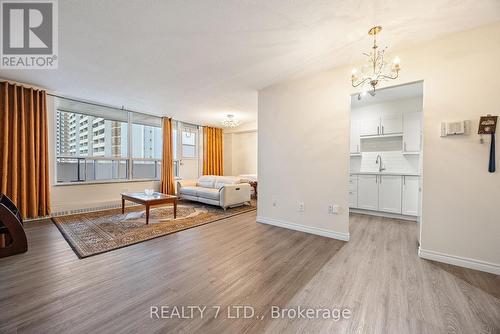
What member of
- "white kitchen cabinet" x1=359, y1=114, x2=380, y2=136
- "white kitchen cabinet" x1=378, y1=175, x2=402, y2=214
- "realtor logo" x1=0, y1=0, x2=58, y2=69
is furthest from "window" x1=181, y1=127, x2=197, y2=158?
"white kitchen cabinet" x1=378, y1=175, x2=402, y2=214

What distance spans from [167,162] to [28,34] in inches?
151

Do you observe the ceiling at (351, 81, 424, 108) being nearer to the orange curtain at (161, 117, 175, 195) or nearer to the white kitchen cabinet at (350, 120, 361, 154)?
the white kitchen cabinet at (350, 120, 361, 154)

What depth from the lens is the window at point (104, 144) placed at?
4344 millimetres

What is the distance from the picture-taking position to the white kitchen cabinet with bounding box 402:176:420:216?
3695 mm

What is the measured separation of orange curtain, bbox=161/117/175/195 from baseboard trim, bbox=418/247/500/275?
5.66 meters

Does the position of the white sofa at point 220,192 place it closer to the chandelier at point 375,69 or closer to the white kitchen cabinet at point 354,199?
the white kitchen cabinet at point 354,199

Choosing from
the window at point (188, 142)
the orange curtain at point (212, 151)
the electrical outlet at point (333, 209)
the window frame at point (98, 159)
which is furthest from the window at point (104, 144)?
the electrical outlet at point (333, 209)

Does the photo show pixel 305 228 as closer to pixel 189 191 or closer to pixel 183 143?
pixel 189 191

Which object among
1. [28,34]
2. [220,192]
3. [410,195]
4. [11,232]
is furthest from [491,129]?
[11,232]

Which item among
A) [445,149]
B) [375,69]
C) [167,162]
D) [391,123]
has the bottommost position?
[167,162]

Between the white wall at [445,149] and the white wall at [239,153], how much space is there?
443cm

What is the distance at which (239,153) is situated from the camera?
25.5 ft

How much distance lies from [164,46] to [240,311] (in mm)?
2835

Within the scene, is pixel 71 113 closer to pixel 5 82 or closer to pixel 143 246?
pixel 5 82
